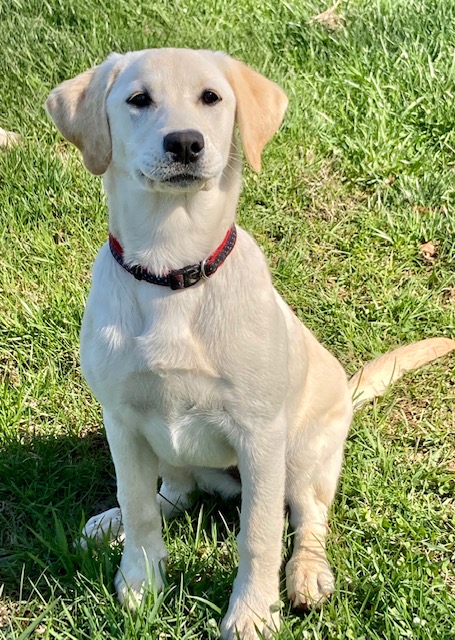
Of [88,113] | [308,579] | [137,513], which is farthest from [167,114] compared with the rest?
[308,579]

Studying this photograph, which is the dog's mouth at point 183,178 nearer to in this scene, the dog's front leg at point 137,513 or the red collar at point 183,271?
the red collar at point 183,271

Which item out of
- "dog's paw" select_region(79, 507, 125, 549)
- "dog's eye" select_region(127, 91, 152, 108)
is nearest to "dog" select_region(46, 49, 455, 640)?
"dog's eye" select_region(127, 91, 152, 108)

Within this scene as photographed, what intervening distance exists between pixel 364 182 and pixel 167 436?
245 centimetres

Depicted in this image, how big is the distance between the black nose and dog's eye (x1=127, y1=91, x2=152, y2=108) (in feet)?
0.66

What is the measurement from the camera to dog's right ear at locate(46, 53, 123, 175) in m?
2.16

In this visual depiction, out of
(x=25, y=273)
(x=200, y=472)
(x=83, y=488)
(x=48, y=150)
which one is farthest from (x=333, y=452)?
(x=48, y=150)

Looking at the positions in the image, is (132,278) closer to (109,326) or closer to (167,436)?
(109,326)

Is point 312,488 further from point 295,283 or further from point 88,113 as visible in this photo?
point 88,113

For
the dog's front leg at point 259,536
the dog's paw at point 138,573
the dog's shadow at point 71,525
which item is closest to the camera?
the dog's front leg at point 259,536

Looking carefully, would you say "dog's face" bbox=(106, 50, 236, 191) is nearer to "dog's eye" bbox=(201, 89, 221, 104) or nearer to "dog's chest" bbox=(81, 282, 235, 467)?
"dog's eye" bbox=(201, 89, 221, 104)

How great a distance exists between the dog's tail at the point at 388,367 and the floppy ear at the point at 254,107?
45.3 inches

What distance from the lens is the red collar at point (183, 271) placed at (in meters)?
2.14

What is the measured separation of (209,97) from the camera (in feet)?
7.07

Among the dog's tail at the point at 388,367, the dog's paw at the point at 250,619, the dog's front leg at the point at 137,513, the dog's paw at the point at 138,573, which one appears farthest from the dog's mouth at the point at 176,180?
the dog's tail at the point at 388,367
